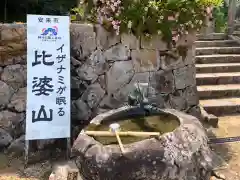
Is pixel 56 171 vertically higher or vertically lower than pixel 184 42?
lower

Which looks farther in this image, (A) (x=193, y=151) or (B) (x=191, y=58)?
(B) (x=191, y=58)

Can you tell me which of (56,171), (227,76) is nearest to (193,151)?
(56,171)

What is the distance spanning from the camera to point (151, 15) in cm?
411

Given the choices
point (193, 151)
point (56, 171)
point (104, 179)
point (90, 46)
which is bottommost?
point (56, 171)

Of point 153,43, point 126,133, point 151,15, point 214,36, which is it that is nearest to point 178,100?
point 153,43

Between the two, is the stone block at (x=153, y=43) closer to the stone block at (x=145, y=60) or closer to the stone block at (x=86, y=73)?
the stone block at (x=145, y=60)

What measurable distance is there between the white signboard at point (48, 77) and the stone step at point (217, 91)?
2.95m

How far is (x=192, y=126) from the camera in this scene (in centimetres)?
274

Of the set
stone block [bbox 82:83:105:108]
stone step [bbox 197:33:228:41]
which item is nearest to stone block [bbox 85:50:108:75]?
Answer: stone block [bbox 82:83:105:108]

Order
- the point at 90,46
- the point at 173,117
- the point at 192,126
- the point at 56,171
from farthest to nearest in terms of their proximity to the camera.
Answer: the point at 90,46 → the point at 56,171 → the point at 173,117 → the point at 192,126

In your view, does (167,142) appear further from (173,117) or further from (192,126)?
(173,117)

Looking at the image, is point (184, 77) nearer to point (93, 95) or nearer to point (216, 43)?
point (93, 95)

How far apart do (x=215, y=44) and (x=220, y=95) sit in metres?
2.52

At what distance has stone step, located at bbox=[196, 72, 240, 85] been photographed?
642cm
